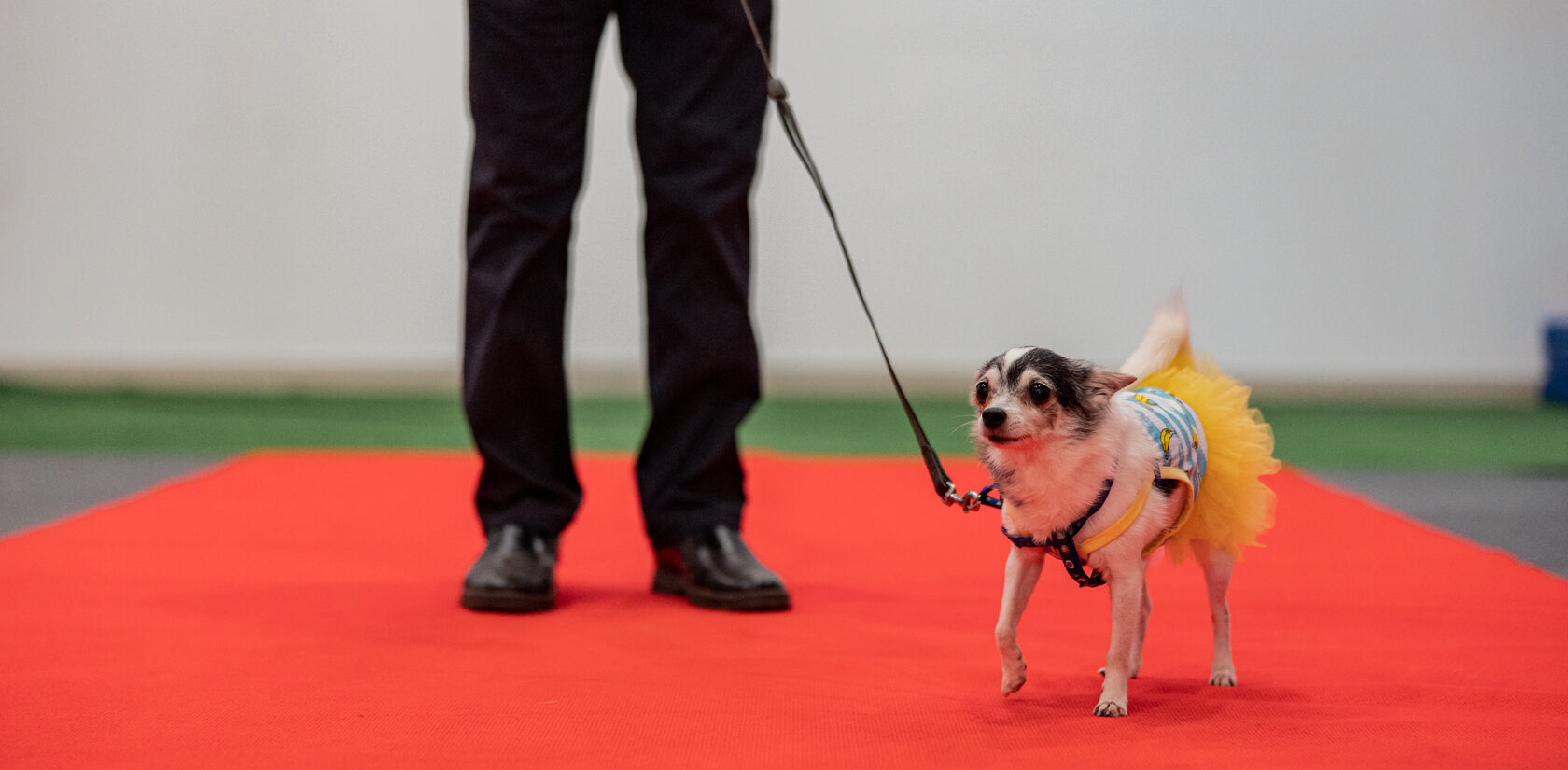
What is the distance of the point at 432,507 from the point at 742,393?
888 millimetres

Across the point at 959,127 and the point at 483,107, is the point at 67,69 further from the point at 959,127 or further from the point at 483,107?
the point at 483,107

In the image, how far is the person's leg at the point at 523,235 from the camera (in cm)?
159

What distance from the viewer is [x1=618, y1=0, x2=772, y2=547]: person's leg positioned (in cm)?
165

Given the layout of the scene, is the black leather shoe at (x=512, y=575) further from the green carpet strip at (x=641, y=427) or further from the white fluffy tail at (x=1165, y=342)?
the green carpet strip at (x=641, y=427)

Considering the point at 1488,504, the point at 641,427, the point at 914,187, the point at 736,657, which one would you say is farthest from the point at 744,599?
the point at 914,187

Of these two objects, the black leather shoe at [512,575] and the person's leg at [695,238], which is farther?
the person's leg at [695,238]

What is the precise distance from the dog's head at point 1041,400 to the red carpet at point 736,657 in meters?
0.25

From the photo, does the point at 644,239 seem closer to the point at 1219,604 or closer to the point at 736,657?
the point at 736,657

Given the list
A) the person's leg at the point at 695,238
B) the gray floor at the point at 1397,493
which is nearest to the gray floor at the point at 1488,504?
the gray floor at the point at 1397,493

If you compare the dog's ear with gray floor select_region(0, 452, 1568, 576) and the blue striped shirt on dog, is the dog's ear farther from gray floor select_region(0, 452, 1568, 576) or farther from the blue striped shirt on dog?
gray floor select_region(0, 452, 1568, 576)

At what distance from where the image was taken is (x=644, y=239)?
1705 mm

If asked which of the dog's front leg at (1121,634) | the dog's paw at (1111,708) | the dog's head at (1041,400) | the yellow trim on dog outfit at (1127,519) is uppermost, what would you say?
the dog's head at (1041,400)

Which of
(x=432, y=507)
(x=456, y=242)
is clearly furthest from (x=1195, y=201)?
(x=432, y=507)

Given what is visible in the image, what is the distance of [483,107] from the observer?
5.27 feet
